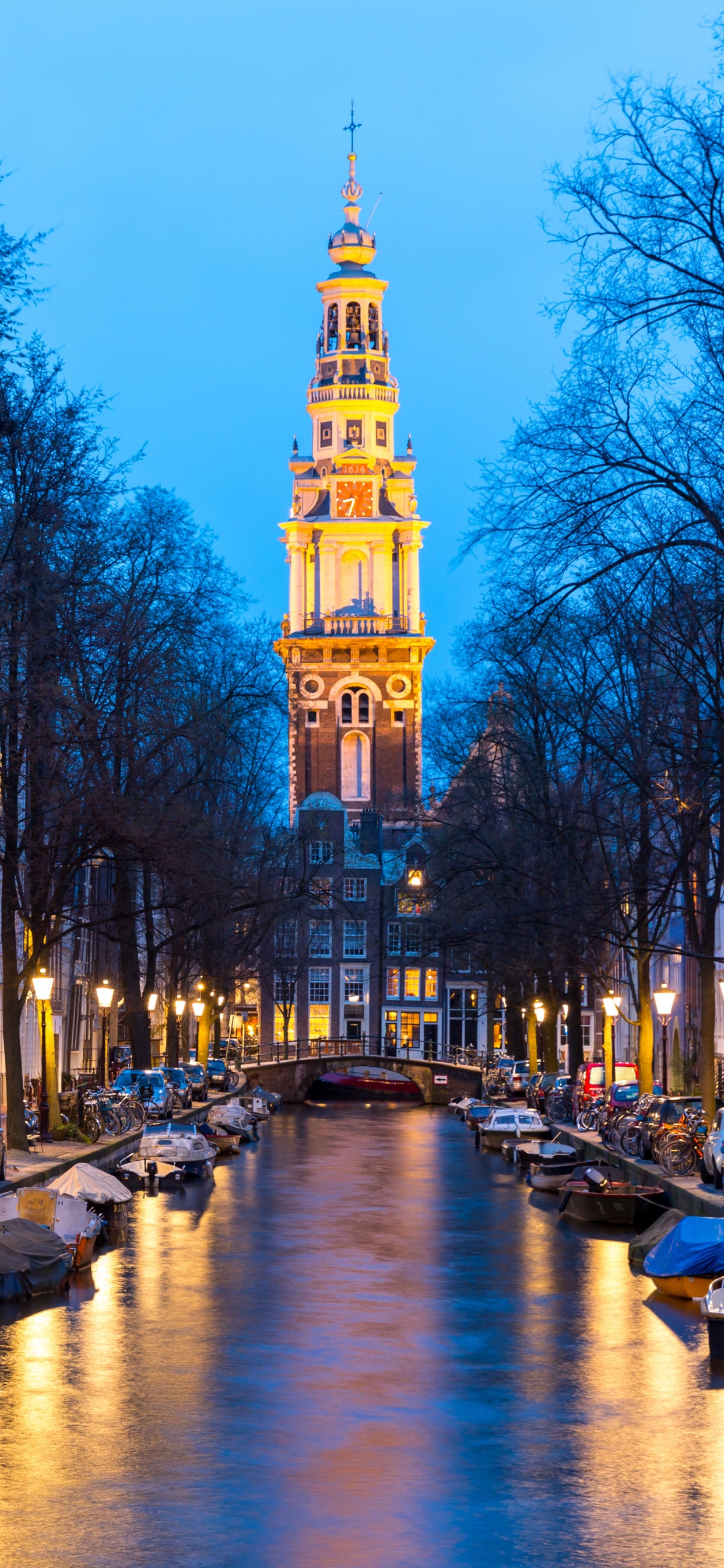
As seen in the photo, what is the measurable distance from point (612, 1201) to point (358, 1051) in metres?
84.3

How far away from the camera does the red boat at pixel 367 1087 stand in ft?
384

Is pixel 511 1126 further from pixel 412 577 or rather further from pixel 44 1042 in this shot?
pixel 412 577

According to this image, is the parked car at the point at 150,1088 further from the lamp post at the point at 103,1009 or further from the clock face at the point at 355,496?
the clock face at the point at 355,496

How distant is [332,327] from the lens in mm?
158250

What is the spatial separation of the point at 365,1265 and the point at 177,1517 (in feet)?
64.4

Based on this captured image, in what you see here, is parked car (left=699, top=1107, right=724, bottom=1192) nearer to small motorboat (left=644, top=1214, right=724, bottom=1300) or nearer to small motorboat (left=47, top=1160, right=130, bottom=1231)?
small motorboat (left=644, top=1214, right=724, bottom=1300)

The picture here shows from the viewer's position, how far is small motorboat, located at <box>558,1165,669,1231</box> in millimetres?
39688

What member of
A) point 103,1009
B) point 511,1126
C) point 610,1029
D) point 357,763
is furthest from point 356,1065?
point 103,1009

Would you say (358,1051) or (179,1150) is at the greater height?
(358,1051)

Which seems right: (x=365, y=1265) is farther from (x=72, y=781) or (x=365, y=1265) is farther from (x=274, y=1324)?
(x=72, y=781)

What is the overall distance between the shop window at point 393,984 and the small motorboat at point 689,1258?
97776 millimetres

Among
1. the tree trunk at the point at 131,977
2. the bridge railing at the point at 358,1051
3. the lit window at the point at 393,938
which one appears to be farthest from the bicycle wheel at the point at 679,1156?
the lit window at the point at 393,938

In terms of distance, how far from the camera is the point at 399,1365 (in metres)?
24.5

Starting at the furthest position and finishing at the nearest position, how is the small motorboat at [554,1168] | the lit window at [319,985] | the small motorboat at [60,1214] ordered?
1. the lit window at [319,985]
2. the small motorboat at [554,1168]
3. the small motorboat at [60,1214]
